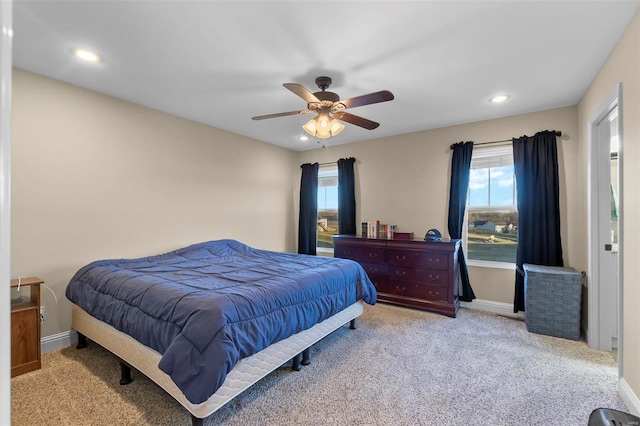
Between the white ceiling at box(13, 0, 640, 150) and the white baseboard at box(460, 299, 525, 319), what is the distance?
94.7 inches

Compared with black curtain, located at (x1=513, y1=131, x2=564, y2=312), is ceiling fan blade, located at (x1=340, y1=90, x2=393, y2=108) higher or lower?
higher

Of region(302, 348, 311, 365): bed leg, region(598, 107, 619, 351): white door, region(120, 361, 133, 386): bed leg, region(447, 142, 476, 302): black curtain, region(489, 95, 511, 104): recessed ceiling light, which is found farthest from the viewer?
region(447, 142, 476, 302): black curtain

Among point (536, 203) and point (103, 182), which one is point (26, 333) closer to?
point (103, 182)

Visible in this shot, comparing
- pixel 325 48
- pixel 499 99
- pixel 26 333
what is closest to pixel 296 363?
pixel 26 333

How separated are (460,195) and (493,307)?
1482 mm

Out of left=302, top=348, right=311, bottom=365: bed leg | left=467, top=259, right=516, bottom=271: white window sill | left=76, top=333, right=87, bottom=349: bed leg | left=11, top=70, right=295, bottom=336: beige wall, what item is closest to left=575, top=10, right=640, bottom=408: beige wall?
left=467, top=259, right=516, bottom=271: white window sill

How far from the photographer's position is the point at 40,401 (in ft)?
6.56

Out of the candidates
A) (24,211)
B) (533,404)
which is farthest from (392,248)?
(24,211)

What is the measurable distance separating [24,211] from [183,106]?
70.2 inches

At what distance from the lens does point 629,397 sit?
6.39 ft

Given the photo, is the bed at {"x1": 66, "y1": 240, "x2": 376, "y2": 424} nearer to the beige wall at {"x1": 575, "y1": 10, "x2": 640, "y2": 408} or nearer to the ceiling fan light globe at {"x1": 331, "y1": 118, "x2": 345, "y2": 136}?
the ceiling fan light globe at {"x1": 331, "y1": 118, "x2": 345, "y2": 136}

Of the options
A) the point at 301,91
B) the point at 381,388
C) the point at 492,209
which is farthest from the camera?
the point at 492,209

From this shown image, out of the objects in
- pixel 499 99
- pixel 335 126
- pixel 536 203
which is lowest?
pixel 536 203

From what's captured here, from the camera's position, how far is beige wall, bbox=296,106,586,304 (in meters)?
3.36
